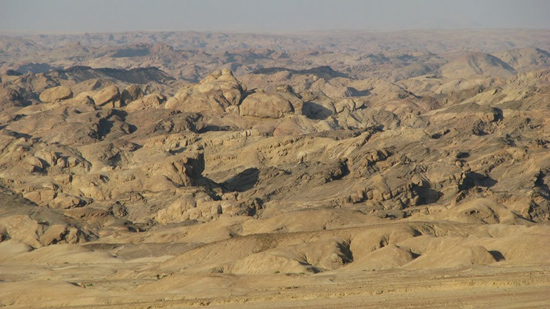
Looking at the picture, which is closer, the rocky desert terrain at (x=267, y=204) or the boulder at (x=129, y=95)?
the rocky desert terrain at (x=267, y=204)

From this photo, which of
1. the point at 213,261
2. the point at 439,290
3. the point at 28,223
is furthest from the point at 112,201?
the point at 439,290

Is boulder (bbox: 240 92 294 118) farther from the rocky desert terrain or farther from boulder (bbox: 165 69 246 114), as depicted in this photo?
boulder (bbox: 165 69 246 114)

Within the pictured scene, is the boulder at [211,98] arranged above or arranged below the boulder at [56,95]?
above

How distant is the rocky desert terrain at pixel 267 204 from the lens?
5506cm

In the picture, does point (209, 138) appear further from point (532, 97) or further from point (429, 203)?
point (532, 97)

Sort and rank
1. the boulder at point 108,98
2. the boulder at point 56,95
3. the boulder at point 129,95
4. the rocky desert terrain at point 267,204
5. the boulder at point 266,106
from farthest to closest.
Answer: the boulder at point 56,95, the boulder at point 129,95, the boulder at point 108,98, the boulder at point 266,106, the rocky desert terrain at point 267,204

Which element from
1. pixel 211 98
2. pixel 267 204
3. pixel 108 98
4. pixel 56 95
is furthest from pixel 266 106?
pixel 267 204

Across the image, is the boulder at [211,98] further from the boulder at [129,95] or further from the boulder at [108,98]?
the boulder at [108,98]

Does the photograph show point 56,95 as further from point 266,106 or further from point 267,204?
point 267,204

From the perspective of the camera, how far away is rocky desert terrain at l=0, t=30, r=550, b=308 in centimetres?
5506

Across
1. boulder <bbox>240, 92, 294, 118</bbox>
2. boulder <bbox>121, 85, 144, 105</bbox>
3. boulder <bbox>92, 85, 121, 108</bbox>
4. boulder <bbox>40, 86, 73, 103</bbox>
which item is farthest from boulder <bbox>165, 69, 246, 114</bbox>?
boulder <bbox>40, 86, 73, 103</bbox>

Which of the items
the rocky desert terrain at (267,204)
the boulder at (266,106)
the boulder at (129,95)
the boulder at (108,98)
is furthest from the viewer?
the boulder at (129,95)

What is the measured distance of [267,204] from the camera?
102562mm

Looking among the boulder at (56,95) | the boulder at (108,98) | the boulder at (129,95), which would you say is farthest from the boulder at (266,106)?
the boulder at (56,95)
